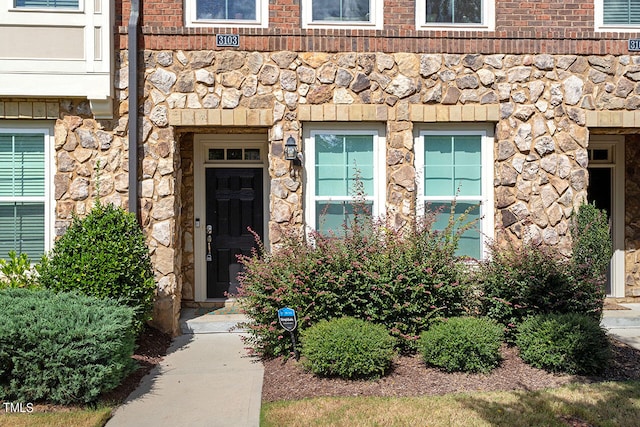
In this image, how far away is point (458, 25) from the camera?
23.1ft

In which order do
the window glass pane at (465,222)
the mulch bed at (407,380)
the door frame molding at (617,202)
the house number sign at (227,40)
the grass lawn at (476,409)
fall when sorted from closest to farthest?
1. the grass lawn at (476,409)
2. the mulch bed at (407,380)
3. the house number sign at (227,40)
4. the window glass pane at (465,222)
5. the door frame molding at (617,202)

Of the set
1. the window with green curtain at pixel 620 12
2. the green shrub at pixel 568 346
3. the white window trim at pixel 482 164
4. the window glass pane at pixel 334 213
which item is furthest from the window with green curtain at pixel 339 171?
the window with green curtain at pixel 620 12

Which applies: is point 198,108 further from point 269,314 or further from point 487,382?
point 487,382

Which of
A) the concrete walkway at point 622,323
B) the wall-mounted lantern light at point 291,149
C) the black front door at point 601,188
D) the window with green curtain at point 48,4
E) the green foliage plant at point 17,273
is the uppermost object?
the window with green curtain at point 48,4

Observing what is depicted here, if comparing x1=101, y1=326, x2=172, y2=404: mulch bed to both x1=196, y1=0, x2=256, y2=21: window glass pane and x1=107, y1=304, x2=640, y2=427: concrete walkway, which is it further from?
x1=196, y1=0, x2=256, y2=21: window glass pane

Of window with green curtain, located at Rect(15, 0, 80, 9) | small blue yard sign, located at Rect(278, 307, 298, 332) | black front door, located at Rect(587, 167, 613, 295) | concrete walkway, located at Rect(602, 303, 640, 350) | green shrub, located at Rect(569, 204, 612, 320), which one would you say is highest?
window with green curtain, located at Rect(15, 0, 80, 9)

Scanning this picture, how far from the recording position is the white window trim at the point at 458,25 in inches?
276

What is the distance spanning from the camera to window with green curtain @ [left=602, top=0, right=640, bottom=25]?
7.14 m

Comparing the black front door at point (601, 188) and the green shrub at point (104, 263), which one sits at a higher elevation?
the black front door at point (601, 188)

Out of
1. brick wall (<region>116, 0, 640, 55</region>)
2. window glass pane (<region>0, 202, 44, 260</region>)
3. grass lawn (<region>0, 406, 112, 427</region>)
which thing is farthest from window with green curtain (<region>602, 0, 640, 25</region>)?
window glass pane (<region>0, 202, 44, 260</region>)

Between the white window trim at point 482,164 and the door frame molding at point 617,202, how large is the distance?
7.36 feet

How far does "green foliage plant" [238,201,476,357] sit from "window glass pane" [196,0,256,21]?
3.26 m

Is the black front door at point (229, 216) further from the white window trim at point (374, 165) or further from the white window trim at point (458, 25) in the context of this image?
the white window trim at point (458, 25)

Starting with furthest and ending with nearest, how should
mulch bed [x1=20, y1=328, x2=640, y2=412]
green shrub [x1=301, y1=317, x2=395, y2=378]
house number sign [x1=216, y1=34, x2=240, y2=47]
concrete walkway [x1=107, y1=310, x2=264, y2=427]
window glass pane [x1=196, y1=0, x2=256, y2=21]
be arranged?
window glass pane [x1=196, y1=0, x2=256, y2=21] < house number sign [x1=216, y1=34, x2=240, y2=47] < green shrub [x1=301, y1=317, x2=395, y2=378] < mulch bed [x1=20, y1=328, x2=640, y2=412] < concrete walkway [x1=107, y1=310, x2=264, y2=427]
